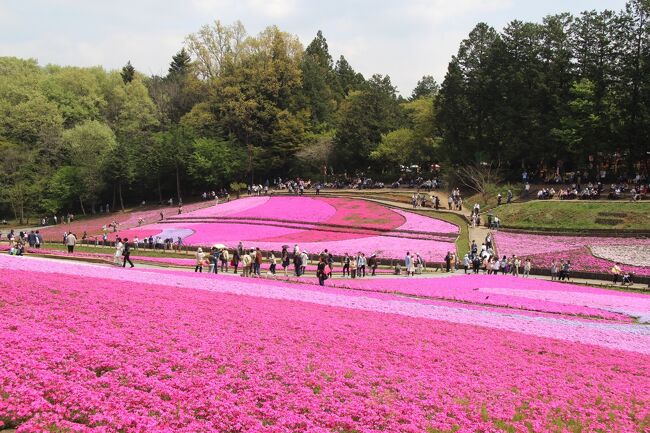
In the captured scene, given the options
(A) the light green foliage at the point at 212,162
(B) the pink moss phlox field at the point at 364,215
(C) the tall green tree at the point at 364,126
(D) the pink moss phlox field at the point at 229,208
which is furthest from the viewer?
(C) the tall green tree at the point at 364,126

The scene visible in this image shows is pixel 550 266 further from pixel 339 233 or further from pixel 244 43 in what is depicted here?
pixel 244 43

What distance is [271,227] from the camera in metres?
60.3

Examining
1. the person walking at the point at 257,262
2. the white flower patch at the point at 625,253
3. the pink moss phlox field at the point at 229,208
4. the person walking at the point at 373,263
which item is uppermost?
the pink moss phlox field at the point at 229,208

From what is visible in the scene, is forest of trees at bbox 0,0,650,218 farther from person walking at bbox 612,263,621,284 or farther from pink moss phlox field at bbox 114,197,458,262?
person walking at bbox 612,263,621,284

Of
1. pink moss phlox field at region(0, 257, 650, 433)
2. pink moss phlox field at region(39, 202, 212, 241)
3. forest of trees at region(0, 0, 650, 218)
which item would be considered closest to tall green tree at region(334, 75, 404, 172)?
forest of trees at region(0, 0, 650, 218)

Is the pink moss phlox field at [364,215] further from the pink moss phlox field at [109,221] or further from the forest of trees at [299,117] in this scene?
the pink moss phlox field at [109,221]

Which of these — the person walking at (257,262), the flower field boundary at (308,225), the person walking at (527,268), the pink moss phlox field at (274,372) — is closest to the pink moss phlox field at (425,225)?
the flower field boundary at (308,225)

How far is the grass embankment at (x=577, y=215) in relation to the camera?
45969 mm

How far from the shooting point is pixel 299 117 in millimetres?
97438

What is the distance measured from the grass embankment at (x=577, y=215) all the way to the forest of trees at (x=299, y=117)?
1250 centimetres

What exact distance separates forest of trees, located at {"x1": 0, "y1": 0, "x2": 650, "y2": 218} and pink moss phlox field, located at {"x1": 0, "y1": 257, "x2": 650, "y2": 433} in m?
50.9

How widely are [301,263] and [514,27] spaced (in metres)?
49.6

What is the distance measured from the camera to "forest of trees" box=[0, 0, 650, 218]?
6153 cm

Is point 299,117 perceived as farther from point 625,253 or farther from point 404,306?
point 404,306
